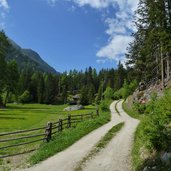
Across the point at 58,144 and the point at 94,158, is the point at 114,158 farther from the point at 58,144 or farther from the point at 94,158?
the point at 58,144

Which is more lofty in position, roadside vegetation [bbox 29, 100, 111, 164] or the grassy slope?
the grassy slope

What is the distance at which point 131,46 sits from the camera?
78688 millimetres

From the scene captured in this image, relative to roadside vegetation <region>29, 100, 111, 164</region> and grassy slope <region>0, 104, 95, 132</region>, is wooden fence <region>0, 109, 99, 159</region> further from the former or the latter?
grassy slope <region>0, 104, 95, 132</region>

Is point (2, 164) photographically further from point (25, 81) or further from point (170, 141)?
point (25, 81)

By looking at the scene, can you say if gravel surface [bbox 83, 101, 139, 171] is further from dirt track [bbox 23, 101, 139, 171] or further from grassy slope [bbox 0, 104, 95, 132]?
grassy slope [bbox 0, 104, 95, 132]

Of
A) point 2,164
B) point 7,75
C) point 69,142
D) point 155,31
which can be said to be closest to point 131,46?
point 7,75

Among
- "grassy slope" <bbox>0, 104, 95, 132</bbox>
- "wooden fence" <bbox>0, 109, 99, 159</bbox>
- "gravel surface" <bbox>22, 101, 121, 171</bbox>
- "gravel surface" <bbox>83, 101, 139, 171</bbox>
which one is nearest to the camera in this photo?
"gravel surface" <bbox>83, 101, 139, 171</bbox>

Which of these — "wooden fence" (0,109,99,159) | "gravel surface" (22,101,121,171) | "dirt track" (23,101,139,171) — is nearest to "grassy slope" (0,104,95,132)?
"wooden fence" (0,109,99,159)

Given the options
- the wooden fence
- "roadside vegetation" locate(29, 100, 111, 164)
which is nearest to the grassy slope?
the wooden fence

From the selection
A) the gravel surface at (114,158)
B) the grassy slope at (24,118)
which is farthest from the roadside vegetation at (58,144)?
the grassy slope at (24,118)

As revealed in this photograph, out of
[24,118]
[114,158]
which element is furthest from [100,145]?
[24,118]

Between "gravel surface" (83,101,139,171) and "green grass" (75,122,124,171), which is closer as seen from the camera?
"gravel surface" (83,101,139,171)

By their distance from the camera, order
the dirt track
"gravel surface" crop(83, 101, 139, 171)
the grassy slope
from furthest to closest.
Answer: the grassy slope < the dirt track < "gravel surface" crop(83, 101, 139, 171)

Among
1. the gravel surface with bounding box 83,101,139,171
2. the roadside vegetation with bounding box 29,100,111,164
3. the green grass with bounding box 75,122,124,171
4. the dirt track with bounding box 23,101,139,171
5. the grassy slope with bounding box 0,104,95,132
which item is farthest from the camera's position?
the grassy slope with bounding box 0,104,95,132
